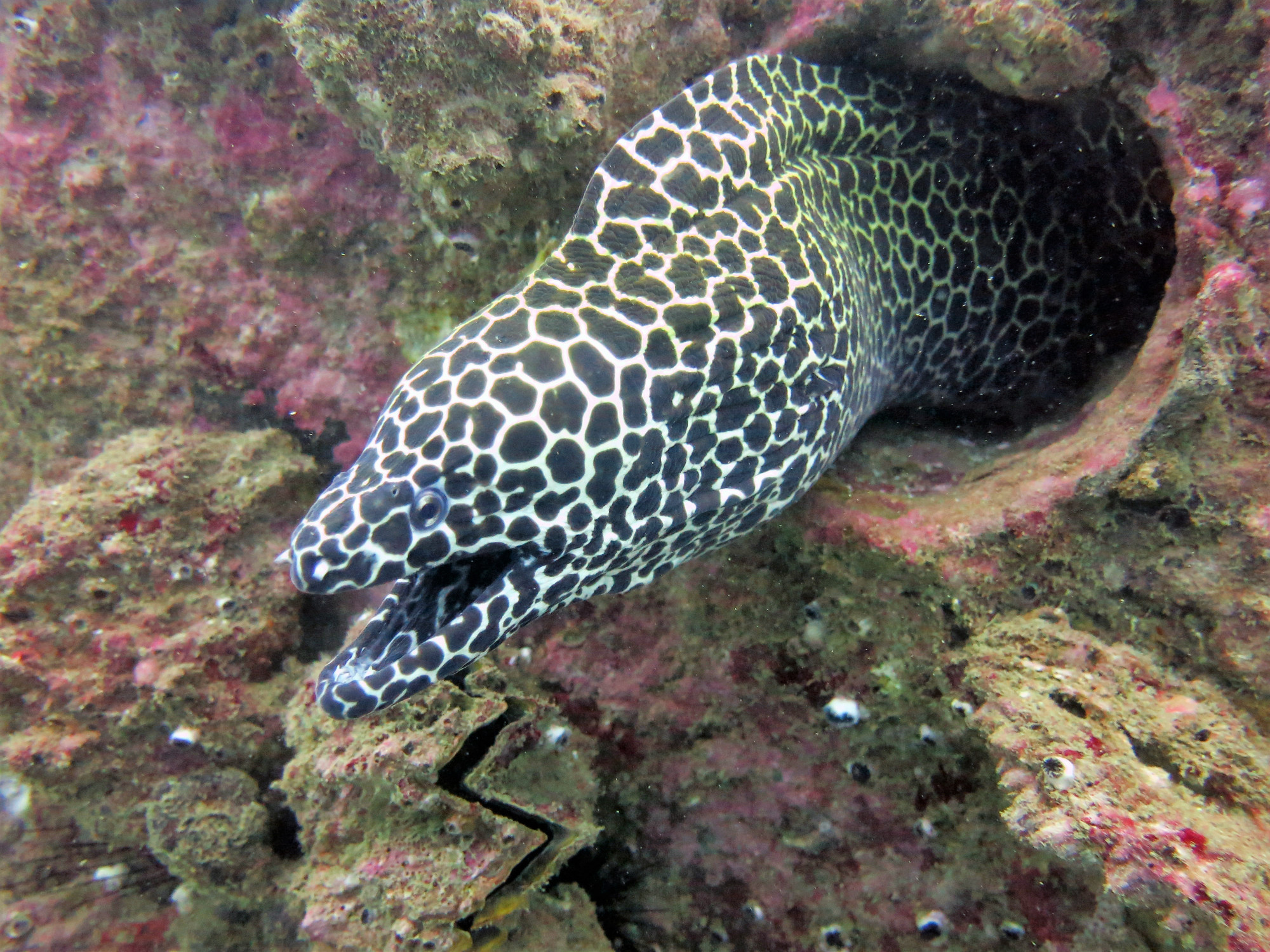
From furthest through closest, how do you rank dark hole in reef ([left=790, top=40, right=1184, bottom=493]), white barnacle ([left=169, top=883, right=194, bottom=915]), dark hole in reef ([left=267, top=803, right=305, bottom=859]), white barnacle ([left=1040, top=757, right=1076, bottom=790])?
white barnacle ([left=169, top=883, right=194, bottom=915]), dark hole in reef ([left=267, top=803, right=305, bottom=859]), dark hole in reef ([left=790, top=40, right=1184, bottom=493]), white barnacle ([left=1040, top=757, right=1076, bottom=790])

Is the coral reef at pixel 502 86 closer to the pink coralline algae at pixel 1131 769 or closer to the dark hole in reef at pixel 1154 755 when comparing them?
the pink coralline algae at pixel 1131 769

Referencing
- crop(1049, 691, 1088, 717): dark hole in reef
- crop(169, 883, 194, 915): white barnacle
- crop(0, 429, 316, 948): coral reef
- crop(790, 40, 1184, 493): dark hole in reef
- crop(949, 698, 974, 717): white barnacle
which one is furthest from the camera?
crop(169, 883, 194, 915): white barnacle

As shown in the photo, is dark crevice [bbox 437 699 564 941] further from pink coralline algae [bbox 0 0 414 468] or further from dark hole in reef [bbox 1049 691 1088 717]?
pink coralline algae [bbox 0 0 414 468]

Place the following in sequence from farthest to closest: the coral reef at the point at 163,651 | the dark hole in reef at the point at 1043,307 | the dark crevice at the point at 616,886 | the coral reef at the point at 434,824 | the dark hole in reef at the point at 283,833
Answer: the dark hole in reef at the point at 283,833
the coral reef at the point at 163,651
the dark crevice at the point at 616,886
the dark hole in reef at the point at 1043,307
the coral reef at the point at 434,824

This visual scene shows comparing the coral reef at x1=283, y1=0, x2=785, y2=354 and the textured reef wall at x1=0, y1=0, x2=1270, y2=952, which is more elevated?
the coral reef at x1=283, y1=0, x2=785, y2=354

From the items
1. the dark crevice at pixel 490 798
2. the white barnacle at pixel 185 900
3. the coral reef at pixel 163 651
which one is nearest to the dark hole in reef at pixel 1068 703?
the dark crevice at pixel 490 798

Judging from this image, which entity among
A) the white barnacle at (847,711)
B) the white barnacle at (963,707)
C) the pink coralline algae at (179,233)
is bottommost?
the white barnacle at (847,711)

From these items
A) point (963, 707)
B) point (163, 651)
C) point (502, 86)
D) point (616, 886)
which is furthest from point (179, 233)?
point (963, 707)

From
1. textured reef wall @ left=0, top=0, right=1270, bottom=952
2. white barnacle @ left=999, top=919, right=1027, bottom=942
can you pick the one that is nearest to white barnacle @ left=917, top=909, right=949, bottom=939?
textured reef wall @ left=0, top=0, right=1270, bottom=952
